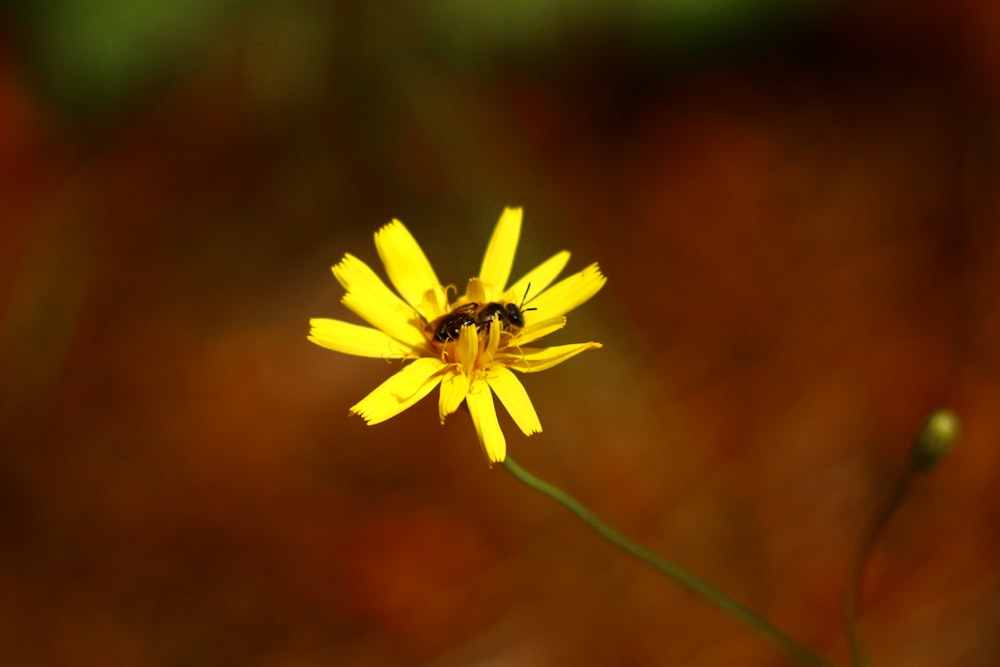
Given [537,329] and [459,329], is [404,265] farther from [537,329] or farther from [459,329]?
[537,329]

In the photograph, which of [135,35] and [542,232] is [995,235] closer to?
[542,232]

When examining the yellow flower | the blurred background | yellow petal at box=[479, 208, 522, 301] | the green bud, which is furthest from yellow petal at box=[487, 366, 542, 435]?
the blurred background

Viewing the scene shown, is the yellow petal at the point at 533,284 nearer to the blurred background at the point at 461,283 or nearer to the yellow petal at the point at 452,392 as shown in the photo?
the yellow petal at the point at 452,392

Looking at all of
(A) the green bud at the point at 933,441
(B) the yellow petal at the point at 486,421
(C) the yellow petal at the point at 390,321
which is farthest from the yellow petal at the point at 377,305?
(A) the green bud at the point at 933,441

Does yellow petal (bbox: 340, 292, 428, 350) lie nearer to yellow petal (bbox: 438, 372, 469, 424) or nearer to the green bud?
yellow petal (bbox: 438, 372, 469, 424)

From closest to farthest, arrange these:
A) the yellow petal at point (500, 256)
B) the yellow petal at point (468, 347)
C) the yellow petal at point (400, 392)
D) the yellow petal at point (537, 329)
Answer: the yellow petal at point (400, 392) → the yellow petal at point (468, 347) → the yellow petal at point (537, 329) → the yellow petal at point (500, 256)
